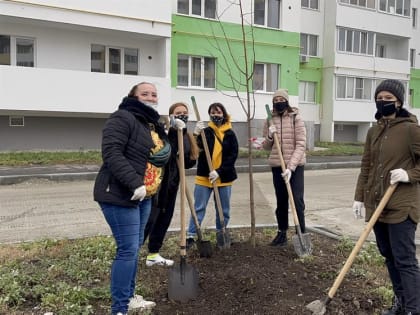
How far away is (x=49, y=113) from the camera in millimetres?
16516

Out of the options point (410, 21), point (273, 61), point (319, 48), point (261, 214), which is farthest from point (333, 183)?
point (410, 21)

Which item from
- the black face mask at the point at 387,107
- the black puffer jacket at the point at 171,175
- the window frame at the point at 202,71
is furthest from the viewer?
the window frame at the point at 202,71

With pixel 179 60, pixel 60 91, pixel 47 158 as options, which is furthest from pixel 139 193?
pixel 179 60

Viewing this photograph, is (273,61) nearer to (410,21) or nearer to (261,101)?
(261,101)

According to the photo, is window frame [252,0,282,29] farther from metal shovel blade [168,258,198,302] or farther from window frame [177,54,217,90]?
metal shovel blade [168,258,198,302]

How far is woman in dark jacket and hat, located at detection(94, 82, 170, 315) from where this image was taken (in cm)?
332

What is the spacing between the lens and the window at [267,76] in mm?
22156

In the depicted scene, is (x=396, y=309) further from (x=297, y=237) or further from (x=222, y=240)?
(x=222, y=240)

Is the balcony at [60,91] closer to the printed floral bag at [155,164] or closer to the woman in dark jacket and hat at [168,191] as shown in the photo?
the woman in dark jacket and hat at [168,191]

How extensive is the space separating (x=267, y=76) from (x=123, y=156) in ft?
65.4

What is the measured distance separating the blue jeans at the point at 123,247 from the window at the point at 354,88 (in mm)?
25807

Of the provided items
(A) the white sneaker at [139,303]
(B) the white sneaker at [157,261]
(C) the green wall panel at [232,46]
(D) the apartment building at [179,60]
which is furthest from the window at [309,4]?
(A) the white sneaker at [139,303]

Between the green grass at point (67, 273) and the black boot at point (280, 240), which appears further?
the black boot at point (280, 240)

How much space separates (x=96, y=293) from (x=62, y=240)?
189 centimetres
